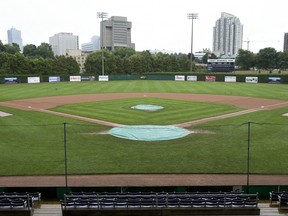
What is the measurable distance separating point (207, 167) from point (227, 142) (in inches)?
232

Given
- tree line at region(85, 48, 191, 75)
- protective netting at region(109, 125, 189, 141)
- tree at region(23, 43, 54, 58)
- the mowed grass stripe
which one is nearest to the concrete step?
protective netting at region(109, 125, 189, 141)

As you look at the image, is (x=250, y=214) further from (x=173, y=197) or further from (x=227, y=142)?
(x=227, y=142)

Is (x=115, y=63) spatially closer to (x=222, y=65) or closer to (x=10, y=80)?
(x=222, y=65)

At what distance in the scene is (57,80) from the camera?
93438mm

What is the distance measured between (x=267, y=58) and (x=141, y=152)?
128m

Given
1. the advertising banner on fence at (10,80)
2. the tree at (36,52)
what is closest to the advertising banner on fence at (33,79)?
the advertising banner on fence at (10,80)

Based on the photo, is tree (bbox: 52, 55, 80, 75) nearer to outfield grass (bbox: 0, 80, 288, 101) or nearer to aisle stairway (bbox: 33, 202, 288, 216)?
outfield grass (bbox: 0, 80, 288, 101)

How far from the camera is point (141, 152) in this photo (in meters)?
24.0

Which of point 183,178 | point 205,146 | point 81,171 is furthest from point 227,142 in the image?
point 81,171

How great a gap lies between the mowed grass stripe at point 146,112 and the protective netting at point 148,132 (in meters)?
2.02

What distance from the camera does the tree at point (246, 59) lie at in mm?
141375

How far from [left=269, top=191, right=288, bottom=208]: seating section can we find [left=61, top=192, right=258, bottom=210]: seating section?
1247 mm

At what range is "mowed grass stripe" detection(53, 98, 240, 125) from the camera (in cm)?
3506

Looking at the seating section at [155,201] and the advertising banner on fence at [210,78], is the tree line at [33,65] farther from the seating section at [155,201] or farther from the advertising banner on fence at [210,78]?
the seating section at [155,201]
